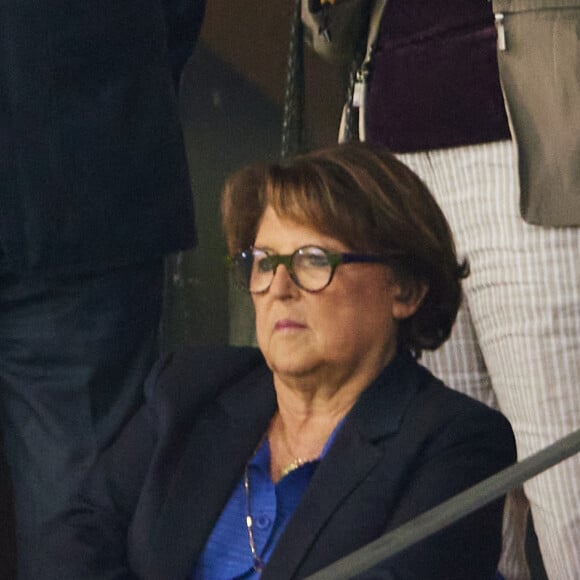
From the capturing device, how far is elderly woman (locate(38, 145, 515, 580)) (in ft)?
2.13

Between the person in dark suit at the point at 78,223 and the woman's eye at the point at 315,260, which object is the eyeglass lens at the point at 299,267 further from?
the person in dark suit at the point at 78,223

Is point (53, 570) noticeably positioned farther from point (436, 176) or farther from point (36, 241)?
point (436, 176)

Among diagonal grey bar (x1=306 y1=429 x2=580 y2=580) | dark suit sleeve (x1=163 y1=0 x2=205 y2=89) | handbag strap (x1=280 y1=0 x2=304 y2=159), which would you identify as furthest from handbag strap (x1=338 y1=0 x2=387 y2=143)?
diagonal grey bar (x1=306 y1=429 x2=580 y2=580)

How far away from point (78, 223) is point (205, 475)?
0.77 ft

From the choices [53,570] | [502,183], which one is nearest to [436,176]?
[502,183]

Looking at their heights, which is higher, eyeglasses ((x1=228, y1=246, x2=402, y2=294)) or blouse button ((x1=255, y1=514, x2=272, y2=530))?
eyeglasses ((x1=228, y1=246, x2=402, y2=294))

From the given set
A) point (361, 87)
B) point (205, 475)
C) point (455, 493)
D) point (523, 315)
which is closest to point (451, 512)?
point (455, 493)

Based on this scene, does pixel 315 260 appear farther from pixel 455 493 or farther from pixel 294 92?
pixel 294 92

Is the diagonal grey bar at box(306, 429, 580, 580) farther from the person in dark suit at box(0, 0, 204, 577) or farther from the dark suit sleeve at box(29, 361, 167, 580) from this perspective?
the person in dark suit at box(0, 0, 204, 577)

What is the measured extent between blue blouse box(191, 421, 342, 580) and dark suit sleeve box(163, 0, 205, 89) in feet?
1.34

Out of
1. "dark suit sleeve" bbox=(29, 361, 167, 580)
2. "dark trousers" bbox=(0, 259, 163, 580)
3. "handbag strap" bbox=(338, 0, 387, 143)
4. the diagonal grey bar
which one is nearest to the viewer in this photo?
the diagonal grey bar

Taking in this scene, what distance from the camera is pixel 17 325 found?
85 cm

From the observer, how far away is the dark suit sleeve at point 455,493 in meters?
0.61

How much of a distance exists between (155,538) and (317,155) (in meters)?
0.27
